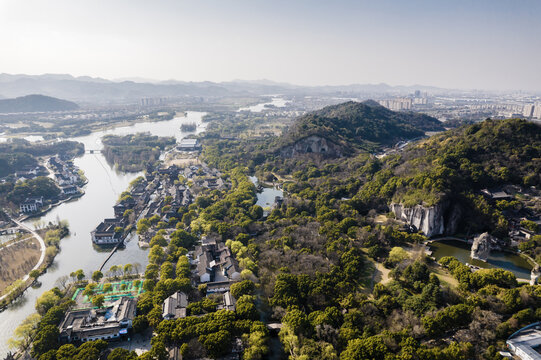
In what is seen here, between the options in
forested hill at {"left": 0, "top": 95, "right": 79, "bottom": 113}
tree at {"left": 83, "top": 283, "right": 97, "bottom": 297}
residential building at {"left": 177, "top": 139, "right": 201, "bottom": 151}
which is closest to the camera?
tree at {"left": 83, "top": 283, "right": 97, "bottom": 297}

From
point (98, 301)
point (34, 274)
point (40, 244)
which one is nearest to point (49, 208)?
point (40, 244)

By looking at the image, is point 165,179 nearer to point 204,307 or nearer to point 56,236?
point 56,236

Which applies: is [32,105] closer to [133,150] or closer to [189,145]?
[133,150]

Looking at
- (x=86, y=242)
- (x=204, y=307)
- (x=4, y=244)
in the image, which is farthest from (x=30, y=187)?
(x=204, y=307)

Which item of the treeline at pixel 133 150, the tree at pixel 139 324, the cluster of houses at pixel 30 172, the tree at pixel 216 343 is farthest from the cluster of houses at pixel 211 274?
the cluster of houses at pixel 30 172

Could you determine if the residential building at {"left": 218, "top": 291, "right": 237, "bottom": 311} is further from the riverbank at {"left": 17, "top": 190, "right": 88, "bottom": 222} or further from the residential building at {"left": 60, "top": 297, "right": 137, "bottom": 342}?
the riverbank at {"left": 17, "top": 190, "right": 88, "bottom": 222}

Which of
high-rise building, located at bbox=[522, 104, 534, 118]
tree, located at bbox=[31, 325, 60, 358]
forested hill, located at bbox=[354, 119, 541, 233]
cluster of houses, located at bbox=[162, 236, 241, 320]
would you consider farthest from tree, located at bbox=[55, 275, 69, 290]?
high-rise building, located at bbox=[522, 104, 534, 118]
